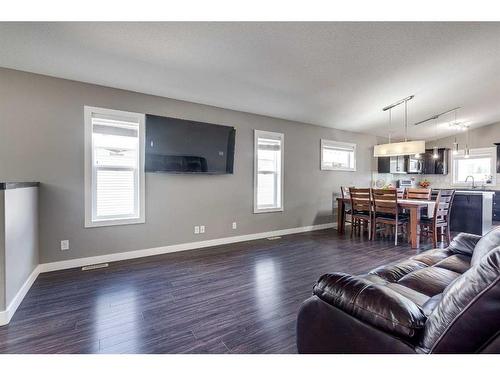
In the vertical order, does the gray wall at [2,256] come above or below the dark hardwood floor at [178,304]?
above

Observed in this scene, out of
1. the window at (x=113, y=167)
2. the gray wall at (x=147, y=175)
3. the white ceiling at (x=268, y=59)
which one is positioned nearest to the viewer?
the white ceiling at (x=268, y=59)

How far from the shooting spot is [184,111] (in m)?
4.07

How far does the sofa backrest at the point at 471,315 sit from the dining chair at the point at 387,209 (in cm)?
390

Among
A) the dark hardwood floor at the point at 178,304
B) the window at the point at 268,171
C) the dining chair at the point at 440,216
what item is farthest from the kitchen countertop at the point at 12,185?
the dining chair at the point at 440,216

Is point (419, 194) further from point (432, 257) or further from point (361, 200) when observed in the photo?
Answer: point (432, 257)

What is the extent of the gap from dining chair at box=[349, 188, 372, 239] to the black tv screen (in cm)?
262

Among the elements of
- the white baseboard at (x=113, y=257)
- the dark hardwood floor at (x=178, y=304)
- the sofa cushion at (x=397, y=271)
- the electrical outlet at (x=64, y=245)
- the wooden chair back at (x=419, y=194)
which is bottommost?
the dark hardwood floor at (x=178, y=304)

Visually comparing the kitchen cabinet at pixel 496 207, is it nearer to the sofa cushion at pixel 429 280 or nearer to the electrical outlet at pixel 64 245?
the sofa cushion at pixel 429 280

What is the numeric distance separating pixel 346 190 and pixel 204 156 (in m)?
3.85

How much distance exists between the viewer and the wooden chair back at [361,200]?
15.8 feet

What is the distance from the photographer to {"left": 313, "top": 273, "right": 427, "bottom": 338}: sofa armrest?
1.01m
